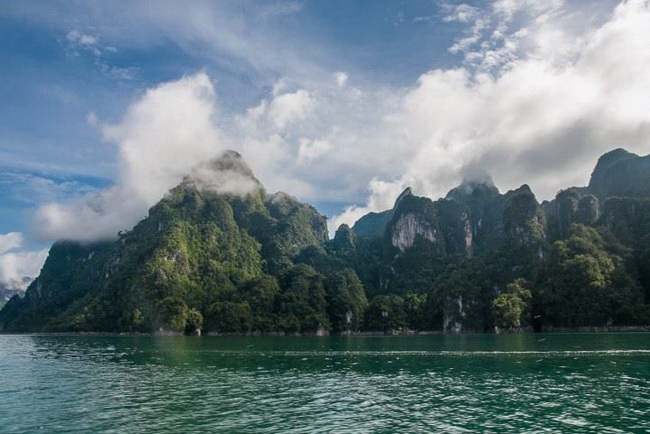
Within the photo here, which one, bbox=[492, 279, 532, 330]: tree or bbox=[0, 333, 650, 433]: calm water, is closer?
bbox=[0, 333, 650, 433]: calm water

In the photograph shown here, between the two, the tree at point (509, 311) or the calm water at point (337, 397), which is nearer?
the calm water at point (337, 397)

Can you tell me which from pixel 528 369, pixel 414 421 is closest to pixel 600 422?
pixel 414 421

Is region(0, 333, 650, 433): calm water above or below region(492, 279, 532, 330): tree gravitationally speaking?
below

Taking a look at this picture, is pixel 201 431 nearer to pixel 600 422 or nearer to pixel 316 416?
Result: pixel 316 416

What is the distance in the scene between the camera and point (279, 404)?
1592 inches

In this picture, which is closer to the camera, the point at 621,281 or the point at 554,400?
the point at 554,400

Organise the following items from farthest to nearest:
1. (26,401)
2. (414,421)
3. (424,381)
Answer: (424,381) → (26,401) → (414,421)

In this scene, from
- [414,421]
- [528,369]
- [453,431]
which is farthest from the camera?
[528,369]

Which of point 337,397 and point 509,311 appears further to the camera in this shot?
point 509,311

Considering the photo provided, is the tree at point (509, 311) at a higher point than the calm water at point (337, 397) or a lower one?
higher

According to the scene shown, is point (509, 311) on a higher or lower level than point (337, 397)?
higher

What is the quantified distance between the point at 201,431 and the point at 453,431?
15.2m

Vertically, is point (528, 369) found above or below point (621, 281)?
below

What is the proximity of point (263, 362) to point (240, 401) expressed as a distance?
38050 mm
